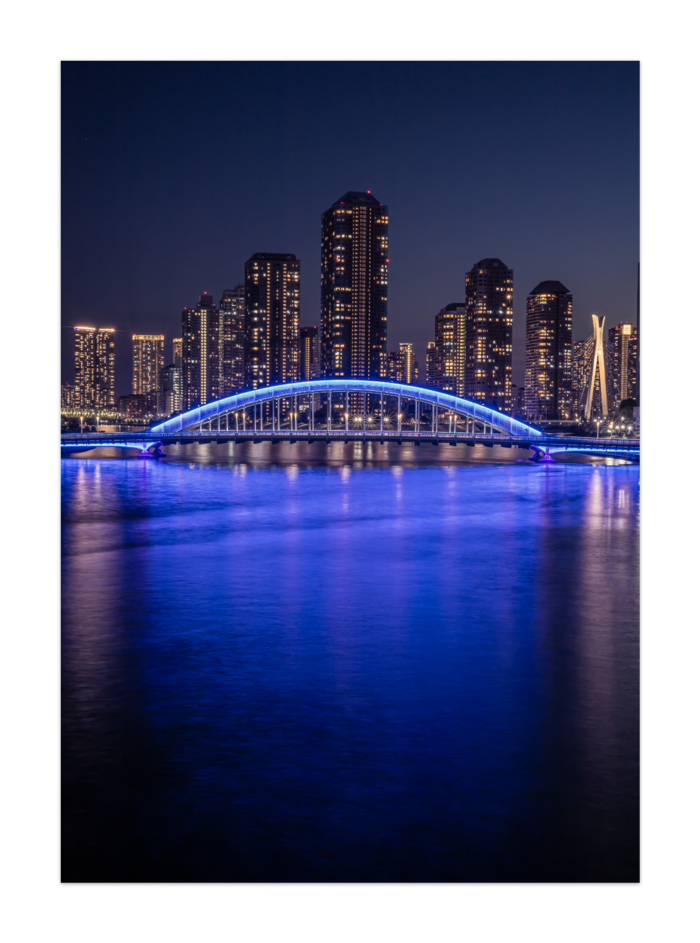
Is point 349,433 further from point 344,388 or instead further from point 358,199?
point 358,199

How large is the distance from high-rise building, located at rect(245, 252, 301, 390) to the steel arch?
103 meters

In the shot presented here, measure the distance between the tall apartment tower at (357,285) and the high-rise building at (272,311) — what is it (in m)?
12.5

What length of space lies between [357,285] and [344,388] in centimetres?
9838

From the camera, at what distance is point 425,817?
5805mm

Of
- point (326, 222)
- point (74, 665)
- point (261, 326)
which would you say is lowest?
point (74, 665)

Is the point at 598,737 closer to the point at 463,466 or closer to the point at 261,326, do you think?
the point at 463,466

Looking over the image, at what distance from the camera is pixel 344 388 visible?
83312 millimetres

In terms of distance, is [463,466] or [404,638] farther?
[463,466]

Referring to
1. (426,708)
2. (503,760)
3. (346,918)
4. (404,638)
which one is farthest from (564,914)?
(404,638)

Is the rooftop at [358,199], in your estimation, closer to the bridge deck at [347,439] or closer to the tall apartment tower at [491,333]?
the tall apartment tower at [491,333]

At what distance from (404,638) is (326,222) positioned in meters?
182

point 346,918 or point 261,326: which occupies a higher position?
point 261,326

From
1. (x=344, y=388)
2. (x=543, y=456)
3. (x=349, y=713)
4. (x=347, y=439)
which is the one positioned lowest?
(x=349, y=713)

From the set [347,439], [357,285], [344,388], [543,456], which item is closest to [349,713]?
[347,439]
